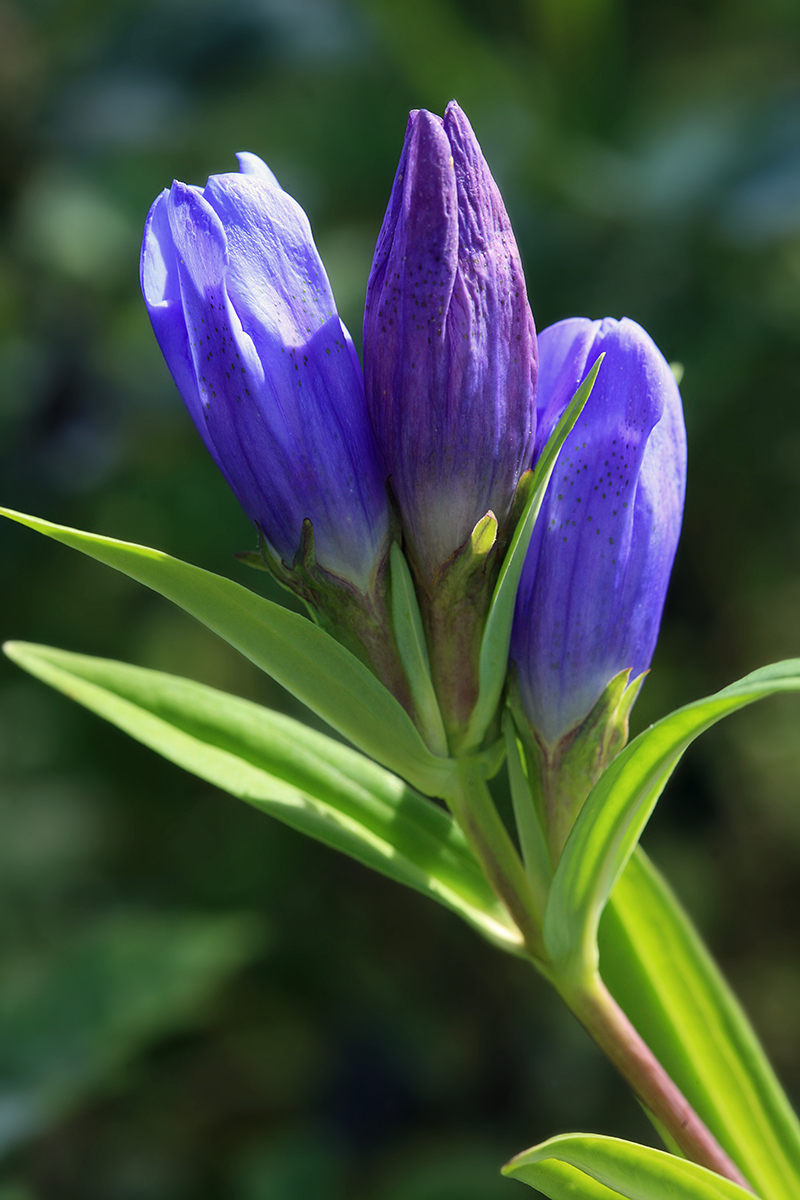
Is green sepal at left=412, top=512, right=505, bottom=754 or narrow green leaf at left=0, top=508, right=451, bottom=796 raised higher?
green sepal at left=412, top=512, right=505, bottom=754

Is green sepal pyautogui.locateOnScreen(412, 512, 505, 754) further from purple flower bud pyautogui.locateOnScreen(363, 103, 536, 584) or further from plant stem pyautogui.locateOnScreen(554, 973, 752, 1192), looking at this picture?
plant stem pyautogui.locateOnScreen(554, 973, 752, 1192)

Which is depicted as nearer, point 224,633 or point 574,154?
point 224,633

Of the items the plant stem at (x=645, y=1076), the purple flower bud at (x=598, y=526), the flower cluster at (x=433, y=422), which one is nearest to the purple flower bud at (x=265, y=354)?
the flower cluster at (x=433, y=422)

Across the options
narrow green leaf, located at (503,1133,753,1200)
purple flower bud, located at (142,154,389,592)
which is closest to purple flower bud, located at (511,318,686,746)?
purple flower bud, located at (142,154,389,592)

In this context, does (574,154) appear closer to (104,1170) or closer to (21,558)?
(21,558)

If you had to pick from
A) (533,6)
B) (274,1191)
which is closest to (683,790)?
(274,1191)

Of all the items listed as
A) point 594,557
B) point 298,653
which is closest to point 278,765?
point 298,653

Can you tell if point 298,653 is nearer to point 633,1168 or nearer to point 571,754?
point 571,754
